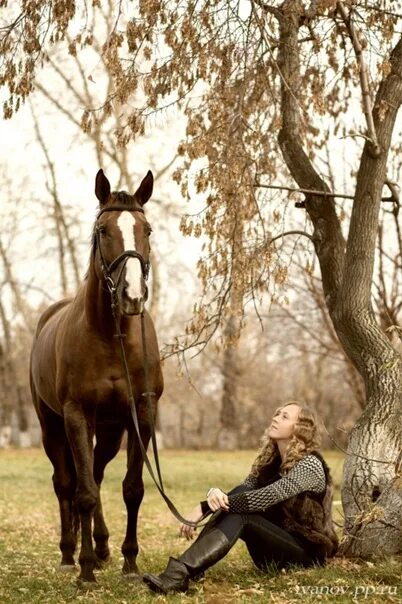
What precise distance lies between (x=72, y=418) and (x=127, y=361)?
539 millimetres

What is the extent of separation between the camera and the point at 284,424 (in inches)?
228

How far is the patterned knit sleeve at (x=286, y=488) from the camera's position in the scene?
5.38 m

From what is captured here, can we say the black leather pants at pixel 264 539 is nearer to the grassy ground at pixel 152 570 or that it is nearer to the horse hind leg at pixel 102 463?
the grassy ground at pixel 152 570

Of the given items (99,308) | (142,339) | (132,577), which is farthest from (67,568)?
(99,308)

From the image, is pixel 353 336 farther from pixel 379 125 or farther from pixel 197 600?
pixel 197 600

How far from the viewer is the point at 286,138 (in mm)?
7641

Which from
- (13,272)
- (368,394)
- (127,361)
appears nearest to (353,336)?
(368,394)

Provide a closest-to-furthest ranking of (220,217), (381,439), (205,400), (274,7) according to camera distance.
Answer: (381,439) → (274,7) → (220,217) → (205,400)

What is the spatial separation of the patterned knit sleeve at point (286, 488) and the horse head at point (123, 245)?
136 centimetres

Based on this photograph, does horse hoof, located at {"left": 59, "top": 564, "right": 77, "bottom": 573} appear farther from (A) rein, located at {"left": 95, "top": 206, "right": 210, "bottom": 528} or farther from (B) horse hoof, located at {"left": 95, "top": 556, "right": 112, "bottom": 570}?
(A) rein, located at {"left": 95, "top": 206, "right": 210, "bottom": 528}

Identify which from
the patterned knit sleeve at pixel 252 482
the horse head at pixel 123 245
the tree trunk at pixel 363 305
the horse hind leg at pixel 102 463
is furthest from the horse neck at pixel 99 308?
the tree trunk at pixel 363 305

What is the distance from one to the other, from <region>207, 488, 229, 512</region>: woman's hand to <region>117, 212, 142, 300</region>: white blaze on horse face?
1330 millimetres

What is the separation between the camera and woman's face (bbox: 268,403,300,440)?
5793mm

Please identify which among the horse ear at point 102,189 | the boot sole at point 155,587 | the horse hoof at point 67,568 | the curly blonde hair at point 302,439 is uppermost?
the horse ear at point 102,189
